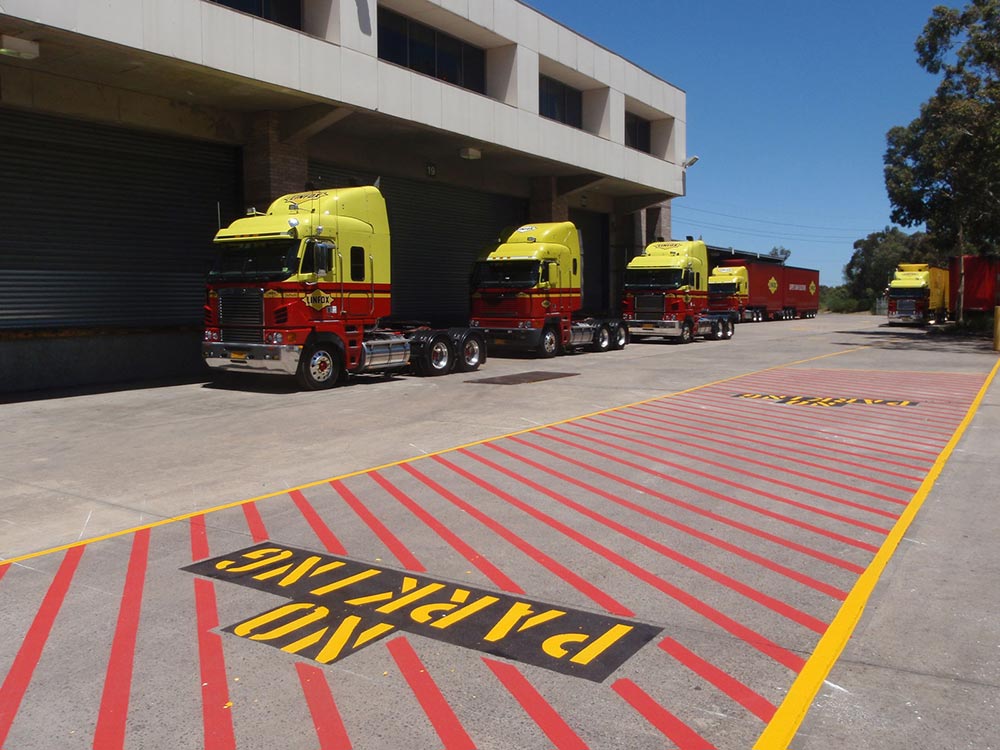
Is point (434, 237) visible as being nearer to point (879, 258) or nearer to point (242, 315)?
point (242, 315)

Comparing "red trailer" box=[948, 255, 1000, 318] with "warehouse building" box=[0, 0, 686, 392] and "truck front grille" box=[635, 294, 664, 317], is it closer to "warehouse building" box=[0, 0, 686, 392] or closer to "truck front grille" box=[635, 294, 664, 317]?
"truck front grille" box=[635, 294, 664, 317]

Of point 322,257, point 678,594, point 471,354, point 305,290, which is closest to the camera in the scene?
point 678,594

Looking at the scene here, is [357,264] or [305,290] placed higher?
[357,264]

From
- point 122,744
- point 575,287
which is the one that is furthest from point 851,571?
point 575,287

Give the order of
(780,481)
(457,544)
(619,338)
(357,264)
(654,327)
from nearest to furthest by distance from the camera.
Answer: (457,544) < (780,481) < (357,264) < (619,338) < (654,327)

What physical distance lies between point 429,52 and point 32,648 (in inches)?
958

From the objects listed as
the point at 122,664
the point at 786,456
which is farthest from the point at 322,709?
the point at 786,456

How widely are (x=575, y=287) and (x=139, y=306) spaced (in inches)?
490

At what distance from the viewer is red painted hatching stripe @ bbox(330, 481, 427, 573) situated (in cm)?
587

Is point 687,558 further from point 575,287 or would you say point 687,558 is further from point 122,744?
point 575,287

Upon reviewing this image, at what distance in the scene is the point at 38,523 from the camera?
7129 mm

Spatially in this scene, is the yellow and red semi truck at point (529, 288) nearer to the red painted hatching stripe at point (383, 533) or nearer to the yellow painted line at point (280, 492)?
the yellow painted line at point (280, 492)

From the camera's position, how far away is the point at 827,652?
436 centimetres

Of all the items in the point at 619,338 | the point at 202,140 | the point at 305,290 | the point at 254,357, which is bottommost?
the point at 619,338
